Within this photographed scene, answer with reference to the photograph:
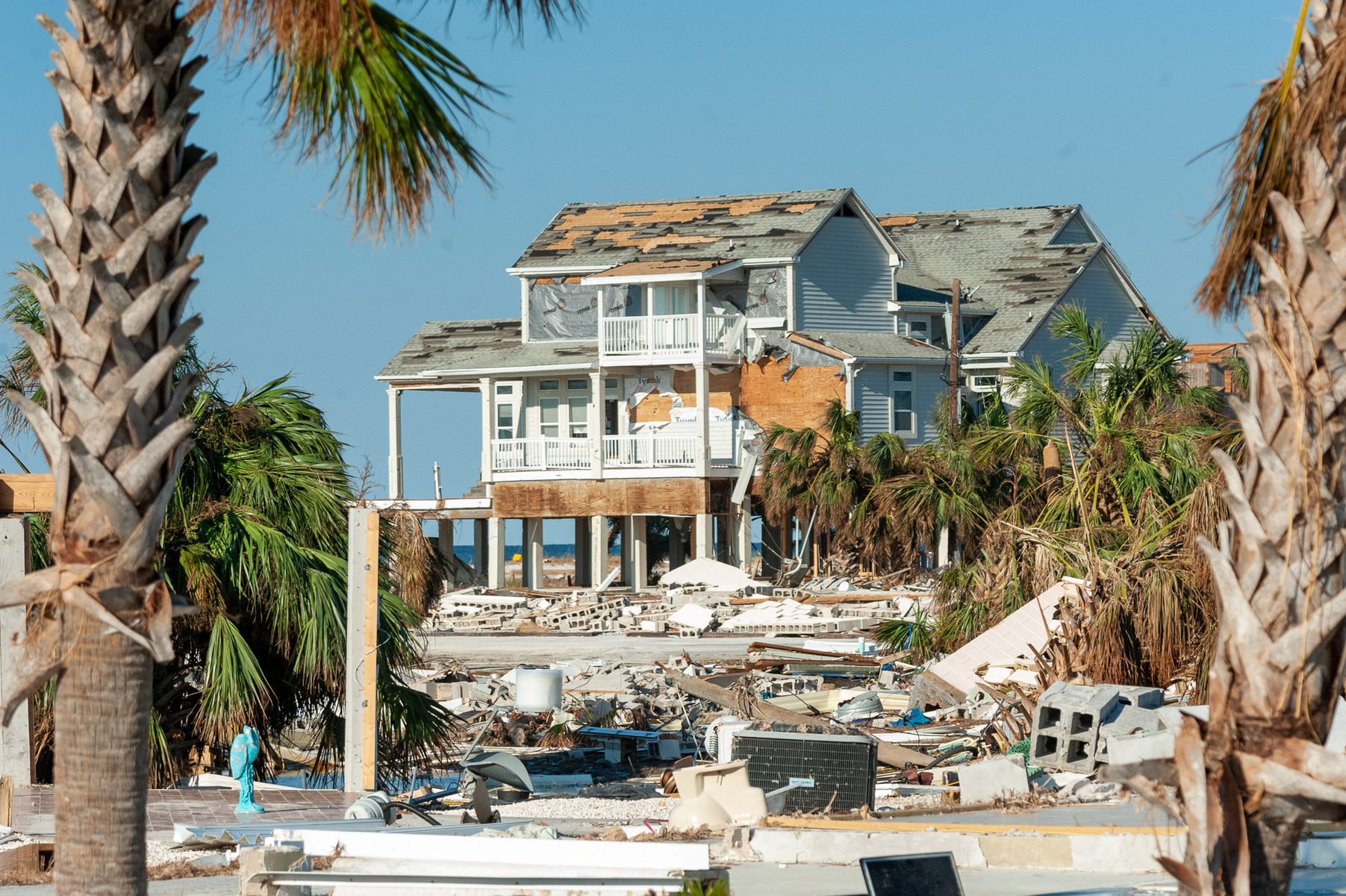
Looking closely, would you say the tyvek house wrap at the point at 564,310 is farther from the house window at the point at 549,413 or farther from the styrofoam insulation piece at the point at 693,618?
the styrofoam insulation piece at the point at 693,618

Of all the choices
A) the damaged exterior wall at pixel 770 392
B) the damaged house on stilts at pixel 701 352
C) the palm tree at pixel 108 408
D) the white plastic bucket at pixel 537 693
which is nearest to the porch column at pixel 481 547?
the damaged house on stilts at pixel 701 352

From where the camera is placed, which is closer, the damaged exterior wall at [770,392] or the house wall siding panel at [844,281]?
the damaged exterior wall at [770,392]

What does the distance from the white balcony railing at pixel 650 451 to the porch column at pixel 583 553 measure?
210 inches

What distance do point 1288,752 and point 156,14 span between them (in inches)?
174

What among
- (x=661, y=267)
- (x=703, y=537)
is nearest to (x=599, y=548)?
(x=703, y=537)

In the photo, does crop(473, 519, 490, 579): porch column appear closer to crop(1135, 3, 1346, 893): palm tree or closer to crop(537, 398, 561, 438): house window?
crop(537, 398, 561, 438): house window

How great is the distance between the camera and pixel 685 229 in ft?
142

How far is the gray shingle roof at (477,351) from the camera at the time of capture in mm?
42469

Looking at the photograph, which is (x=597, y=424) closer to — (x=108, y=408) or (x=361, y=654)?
(x=361, y=654)

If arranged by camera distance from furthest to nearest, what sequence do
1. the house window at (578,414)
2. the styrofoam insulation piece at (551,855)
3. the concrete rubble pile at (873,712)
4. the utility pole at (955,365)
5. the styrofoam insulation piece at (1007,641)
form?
1. the house window at (578,414)
2. the utility pole at (955,365)
3. the styrofoam insulation piece at (1007,641)
4. the concrete rubble pile at (873,712)
5. the styrofoam insulation piece at (551,855)

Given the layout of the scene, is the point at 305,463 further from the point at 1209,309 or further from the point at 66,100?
the point at 1209,309

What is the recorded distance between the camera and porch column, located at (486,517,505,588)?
4225cm

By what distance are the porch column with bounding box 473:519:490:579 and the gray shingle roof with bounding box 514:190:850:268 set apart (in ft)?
29.4

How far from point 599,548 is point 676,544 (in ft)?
13.6
